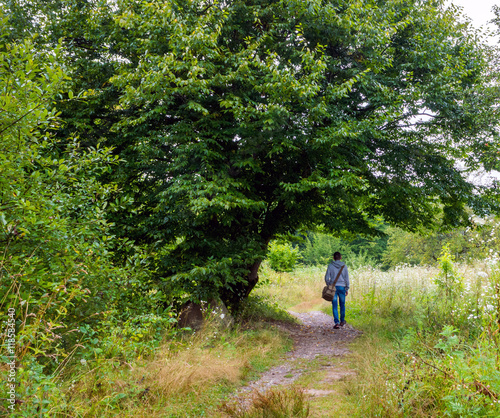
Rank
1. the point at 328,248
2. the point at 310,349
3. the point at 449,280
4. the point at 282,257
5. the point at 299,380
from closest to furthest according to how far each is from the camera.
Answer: the point at 299,380, the point at 449,280, the point at 310,349, the point at 282,257, the point at 328,248

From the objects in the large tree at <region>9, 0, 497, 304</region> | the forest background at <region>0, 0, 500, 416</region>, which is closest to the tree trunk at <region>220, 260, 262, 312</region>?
the forest background at <region>0, 0, 500, 416</region>

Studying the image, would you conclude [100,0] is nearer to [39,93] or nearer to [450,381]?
[39,93]

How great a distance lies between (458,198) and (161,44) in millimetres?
7486

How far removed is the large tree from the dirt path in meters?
1.83

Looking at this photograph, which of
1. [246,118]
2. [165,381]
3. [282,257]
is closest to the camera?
[165,381]

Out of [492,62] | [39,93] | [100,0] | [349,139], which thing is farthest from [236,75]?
[492,62]

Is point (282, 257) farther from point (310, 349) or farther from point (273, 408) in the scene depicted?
point (273, 408)

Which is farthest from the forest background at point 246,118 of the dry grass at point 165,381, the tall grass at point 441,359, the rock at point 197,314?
the tall grass at point 441,359

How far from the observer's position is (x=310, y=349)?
762 cm

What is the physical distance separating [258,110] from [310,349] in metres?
5.02

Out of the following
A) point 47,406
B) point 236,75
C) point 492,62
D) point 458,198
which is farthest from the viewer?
point 492,62

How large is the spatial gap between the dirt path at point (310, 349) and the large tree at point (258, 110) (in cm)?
183

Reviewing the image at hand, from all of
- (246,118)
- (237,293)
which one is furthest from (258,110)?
(237,293)

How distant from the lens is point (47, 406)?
2.70m
